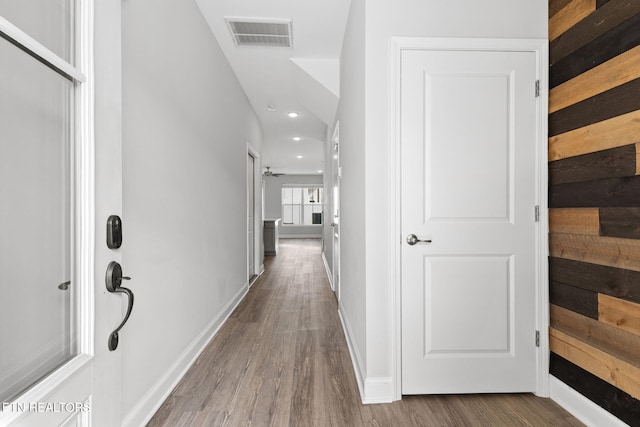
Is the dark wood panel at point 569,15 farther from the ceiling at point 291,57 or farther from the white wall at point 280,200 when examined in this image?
the white wall at point 280,200

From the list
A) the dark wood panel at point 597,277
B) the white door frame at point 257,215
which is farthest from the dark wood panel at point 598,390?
the white door frame at point 257,215

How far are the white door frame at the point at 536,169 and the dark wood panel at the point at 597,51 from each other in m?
0.07

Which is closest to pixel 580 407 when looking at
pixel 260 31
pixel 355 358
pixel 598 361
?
pixel 598 361

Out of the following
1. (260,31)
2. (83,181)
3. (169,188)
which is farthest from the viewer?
(260,31)

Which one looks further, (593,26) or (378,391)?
(378,391)

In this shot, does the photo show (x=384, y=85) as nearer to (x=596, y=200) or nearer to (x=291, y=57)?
(x=596, y=200)

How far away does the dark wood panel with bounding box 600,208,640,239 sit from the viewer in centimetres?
138

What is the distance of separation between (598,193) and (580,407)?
1.10 meters

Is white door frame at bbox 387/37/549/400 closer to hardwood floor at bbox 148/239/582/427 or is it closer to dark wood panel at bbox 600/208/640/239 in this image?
hardwood floor at bbox 148/239/582/427

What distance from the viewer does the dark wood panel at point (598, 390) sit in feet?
4.53

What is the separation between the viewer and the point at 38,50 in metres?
0.65

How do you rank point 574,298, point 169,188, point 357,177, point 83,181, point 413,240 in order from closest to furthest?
1. point 83,181
2. point 574,298
3. point 413,240
4. point 169,188
5. point 357,177

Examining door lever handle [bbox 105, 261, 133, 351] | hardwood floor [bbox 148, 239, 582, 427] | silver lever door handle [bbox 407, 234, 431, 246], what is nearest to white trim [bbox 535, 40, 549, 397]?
hardwood floor [bbox 148, 239, 582, 427]

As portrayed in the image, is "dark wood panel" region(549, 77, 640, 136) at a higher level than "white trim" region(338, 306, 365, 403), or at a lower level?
higher
